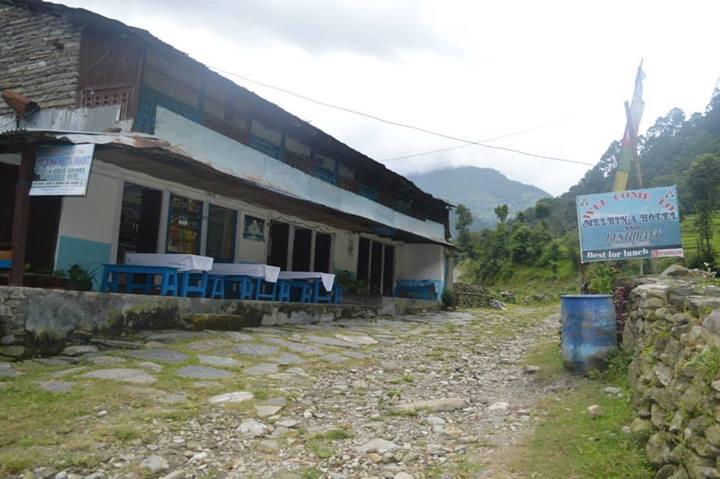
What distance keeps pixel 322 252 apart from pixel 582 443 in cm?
1256

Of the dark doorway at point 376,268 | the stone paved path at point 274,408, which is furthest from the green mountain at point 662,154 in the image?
the stone paved path at point 274,408

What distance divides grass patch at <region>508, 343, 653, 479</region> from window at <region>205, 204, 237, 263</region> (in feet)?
28.3

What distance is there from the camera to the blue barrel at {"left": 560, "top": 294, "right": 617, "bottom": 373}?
5586mm

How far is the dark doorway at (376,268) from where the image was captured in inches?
738

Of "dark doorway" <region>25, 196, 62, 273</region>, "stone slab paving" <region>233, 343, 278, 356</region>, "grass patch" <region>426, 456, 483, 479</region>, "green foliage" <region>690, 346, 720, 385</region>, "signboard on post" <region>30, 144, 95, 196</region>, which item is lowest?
"grass patch" <region>426, 456, 483, 479</region>

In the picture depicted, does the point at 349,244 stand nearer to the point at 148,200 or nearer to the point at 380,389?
the point at 148,200

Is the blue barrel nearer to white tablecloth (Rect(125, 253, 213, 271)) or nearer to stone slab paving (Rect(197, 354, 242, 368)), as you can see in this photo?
stone slab paving (Rect(197, 354, 242, 368))

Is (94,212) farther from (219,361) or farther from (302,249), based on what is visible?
(302,249)

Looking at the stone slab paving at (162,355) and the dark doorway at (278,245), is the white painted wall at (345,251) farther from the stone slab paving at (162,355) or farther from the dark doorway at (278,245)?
the stone slab paving at (162,355)

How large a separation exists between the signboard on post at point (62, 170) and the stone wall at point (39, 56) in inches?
125

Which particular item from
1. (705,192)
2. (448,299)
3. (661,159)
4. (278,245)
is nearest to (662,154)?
A: (661,159)

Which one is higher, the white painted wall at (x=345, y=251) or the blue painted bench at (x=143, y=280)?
the white painted wall at (x=345, y=251)

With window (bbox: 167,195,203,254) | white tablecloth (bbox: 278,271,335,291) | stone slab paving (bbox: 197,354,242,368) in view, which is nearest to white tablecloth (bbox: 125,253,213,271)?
window (bbox: 167,195,203,254)

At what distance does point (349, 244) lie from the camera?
55.8 feet
